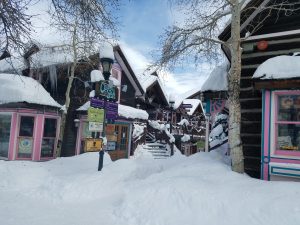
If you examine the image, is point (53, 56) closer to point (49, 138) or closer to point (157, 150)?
point (49, 138)

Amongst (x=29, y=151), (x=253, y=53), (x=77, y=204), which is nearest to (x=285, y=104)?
(x=253, y=53)

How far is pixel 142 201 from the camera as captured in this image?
645 centimetres

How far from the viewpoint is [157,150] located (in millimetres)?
21406

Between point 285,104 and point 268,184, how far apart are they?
2477 millimetres

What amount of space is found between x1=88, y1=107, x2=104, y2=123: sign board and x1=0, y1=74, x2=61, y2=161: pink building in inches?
307

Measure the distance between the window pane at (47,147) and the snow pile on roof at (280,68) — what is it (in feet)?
42.5

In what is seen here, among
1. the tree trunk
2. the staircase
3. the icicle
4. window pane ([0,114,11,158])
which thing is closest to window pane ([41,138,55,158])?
window pane ([0,114,11,158])

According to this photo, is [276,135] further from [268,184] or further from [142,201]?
[142,201]

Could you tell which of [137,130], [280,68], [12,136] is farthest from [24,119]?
[280,68]

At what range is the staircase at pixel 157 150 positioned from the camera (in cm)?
2059

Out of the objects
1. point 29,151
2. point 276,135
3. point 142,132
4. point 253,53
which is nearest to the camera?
point 276,135

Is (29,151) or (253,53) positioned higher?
(253,53)

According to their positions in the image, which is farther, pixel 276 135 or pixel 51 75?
pixel 51 75

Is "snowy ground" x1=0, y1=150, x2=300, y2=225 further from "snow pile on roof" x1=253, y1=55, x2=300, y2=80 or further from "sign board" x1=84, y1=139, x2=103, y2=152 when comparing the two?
"snow pile on roof" x1=253, y1=55, x2=300, y2=80
